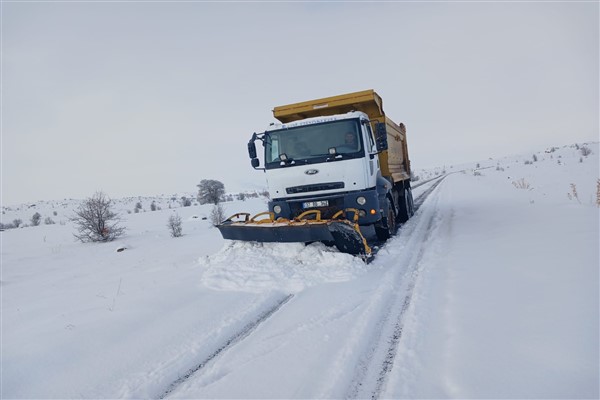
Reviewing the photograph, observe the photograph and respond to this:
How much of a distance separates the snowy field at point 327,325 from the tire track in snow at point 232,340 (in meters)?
0.02

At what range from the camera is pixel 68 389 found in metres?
2.89

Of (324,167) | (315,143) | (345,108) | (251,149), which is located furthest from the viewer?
(345,108)

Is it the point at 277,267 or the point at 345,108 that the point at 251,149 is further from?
the point at 277,267

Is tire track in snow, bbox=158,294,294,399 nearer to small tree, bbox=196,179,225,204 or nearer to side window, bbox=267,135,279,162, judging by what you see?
side window, bbox=267,135,279,162

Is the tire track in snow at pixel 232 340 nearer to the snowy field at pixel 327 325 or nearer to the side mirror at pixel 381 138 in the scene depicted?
the snowy field at pixel 327 325

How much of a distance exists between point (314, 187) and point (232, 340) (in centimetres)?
401

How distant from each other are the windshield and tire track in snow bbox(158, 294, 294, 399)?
3.30m

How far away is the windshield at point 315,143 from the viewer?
6949 millimetres

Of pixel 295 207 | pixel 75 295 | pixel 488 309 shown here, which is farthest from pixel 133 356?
pixel 295 207

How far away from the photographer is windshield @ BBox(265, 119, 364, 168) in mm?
6949

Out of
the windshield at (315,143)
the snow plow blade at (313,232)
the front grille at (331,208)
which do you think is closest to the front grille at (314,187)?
the front grille at (331,208)

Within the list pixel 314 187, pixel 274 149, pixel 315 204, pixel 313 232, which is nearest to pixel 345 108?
pixel 274 149

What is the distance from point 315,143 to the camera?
7.16 m

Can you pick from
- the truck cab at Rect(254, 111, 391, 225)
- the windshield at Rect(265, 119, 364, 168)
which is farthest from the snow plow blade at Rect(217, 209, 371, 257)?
the windshield at Rect(265, 119, 364, 168)
